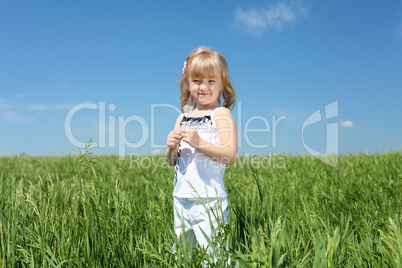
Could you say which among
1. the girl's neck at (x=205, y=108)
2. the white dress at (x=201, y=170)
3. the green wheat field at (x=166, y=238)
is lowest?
the green wheat field at (x=166, y=238)

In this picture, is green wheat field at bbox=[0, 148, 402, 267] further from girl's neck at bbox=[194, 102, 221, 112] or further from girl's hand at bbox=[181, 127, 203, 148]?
girl's neck at bbox=[194, 102, 221, 112]

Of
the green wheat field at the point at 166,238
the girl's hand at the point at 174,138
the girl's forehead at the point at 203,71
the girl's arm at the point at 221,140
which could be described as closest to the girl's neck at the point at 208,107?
the girl's arm at the point at 221,140

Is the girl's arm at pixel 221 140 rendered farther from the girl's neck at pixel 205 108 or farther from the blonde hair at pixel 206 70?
the blonde hair at pixel 206 70

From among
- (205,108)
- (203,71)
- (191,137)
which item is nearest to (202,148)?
(191,137)

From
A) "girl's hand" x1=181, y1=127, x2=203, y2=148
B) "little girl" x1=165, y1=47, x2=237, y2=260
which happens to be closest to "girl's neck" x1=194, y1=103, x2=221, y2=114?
"little girl" x1=165, y1=47, x2=237, y2=260

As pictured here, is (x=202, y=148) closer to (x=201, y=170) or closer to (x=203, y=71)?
(x=201, y=170)

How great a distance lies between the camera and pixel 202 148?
2090 millimetres

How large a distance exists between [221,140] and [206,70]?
0.54 meters

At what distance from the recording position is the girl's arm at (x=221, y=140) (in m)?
2.09

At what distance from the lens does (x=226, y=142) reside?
87.3 inches

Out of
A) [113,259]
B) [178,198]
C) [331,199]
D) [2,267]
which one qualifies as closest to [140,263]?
[113,259]

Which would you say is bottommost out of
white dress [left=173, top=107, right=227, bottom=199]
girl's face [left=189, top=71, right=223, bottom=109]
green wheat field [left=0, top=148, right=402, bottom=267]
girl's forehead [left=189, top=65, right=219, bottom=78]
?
green wheat field [left=0, top=148, right=402, bottom=267]

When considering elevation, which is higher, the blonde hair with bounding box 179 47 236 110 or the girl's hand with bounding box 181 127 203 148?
the blonde hair with bounding box 179 47 236 110

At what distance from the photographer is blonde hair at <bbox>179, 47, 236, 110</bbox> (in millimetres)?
2354
